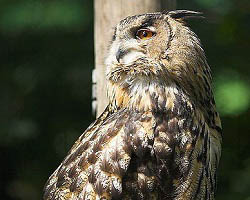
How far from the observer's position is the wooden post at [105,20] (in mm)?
3457

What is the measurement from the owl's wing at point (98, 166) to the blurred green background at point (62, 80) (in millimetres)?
1519

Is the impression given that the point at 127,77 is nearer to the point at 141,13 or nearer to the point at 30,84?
the point at 141,13

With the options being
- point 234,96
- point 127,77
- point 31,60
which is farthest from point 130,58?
point 31,60

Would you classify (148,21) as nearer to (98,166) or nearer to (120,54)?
(120,54)

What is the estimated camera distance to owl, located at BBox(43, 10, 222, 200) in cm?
305

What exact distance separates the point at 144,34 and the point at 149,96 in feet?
0.99

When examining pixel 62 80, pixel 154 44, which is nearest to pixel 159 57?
pixel 154 44

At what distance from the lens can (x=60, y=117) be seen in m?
5.61

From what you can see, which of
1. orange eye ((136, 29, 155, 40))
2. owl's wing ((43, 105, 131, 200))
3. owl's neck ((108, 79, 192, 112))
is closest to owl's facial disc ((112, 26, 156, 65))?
orange eye ((136, 29, 155, 40))

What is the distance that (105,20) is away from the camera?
3549 millimetres

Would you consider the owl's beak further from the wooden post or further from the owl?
the wooden post

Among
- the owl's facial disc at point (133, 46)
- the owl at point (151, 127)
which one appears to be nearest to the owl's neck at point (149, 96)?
the owl at point (151, 127)

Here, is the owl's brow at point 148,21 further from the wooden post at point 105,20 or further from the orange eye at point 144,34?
the wooden post at point 105,20

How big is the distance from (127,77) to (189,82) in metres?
0.29
